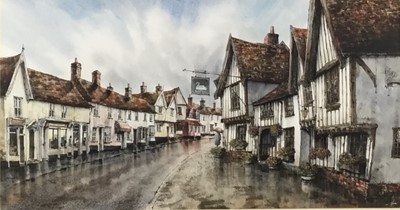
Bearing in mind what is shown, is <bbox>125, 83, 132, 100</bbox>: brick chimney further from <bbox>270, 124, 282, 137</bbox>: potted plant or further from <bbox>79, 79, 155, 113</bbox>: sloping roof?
A: <bbox>270, 124, 282, 137</bbox>: potted plant

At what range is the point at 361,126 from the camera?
325 cm

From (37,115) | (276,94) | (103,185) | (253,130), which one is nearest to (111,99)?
(37,115)

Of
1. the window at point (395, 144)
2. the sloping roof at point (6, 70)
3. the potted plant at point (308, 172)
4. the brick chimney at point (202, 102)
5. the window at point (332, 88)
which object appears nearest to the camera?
the sloping roof at point (6, 70)

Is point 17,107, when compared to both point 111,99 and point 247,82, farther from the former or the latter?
point 247,82

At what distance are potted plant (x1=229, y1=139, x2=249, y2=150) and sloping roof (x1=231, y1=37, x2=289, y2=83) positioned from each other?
1.80 feet

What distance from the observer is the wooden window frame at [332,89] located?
3.39 metres

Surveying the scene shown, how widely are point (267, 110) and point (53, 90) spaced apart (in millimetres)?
1753

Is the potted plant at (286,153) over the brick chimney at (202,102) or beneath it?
beneath

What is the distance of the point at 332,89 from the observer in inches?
136

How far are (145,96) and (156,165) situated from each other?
1.87ft

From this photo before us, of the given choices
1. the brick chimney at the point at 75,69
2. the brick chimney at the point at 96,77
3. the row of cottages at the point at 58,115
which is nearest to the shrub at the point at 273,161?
the row of cottages at the point at 58,115

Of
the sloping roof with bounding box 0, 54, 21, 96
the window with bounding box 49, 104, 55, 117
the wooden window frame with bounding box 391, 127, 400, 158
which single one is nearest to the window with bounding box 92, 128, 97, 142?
the window with bounding box 49, 104, 55, 117

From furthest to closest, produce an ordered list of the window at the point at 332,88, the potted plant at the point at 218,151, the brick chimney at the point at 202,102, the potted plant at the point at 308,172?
the potted plant at the point at 218,151
the brick chimney at the point at 202,102
the potted plant at the point at 308,172
the window at the point at 332,88

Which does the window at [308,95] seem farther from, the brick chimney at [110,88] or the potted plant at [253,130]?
the brick chimney at [110,88]
